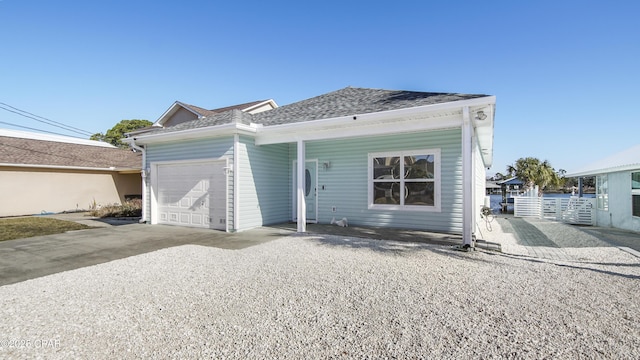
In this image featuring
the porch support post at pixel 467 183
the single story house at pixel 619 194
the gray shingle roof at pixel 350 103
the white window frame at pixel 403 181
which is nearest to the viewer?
the porch support post at pixel 467 183

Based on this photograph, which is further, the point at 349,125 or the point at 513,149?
the point at 513,149

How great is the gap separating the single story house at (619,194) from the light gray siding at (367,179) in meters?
6.79

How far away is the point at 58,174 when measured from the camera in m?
14.0

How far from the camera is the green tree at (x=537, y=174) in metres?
22.1

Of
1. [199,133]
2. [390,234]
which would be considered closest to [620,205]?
[390,234]

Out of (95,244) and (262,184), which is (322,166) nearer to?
(262,184)

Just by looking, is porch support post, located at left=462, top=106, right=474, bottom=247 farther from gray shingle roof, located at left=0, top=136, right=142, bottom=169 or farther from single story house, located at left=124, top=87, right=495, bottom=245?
gray shingle roof, located at left=0, top=136, right=142, bottom=169

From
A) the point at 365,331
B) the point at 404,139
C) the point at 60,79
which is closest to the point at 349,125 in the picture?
the point at 404,139

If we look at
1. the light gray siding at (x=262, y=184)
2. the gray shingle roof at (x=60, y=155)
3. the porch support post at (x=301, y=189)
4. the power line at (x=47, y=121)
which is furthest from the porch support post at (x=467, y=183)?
the power line at (x=47, y=121)

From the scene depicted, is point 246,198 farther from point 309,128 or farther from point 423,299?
point 423,299

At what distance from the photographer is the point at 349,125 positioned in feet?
23.0

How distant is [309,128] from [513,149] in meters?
31.5

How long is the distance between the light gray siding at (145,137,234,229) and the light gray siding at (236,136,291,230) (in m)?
0.29

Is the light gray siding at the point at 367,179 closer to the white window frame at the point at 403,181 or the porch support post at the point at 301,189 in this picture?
the white window frame at the point at 403,181
